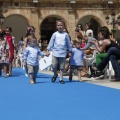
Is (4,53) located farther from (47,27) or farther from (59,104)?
(47,27)

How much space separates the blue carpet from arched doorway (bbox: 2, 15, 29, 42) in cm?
2359

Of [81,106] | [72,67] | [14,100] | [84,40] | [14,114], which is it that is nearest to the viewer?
[14,114]

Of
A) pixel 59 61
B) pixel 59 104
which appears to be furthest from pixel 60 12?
pixel 59 104

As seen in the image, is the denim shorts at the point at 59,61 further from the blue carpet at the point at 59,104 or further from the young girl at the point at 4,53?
the young girl at the point at 4,53

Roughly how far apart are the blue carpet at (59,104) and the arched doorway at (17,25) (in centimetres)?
2359

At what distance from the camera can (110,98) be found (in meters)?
7.83

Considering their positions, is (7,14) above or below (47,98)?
above

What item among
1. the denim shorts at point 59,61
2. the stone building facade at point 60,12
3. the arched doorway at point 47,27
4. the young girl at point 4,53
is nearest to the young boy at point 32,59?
the denim shorts at point 59,61

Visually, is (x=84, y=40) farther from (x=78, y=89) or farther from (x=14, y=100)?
(x=14, y=100)

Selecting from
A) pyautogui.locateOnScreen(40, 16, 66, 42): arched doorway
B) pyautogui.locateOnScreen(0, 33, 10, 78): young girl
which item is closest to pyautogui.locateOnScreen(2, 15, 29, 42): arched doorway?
pyautogui.locateOnScreen(40, 16, 66, 42): arched doorway

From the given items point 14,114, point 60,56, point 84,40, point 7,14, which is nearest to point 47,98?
point 14,114

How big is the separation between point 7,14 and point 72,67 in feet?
60.9

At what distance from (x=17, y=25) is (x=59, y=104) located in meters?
26.3

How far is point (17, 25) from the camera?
32844 mm
